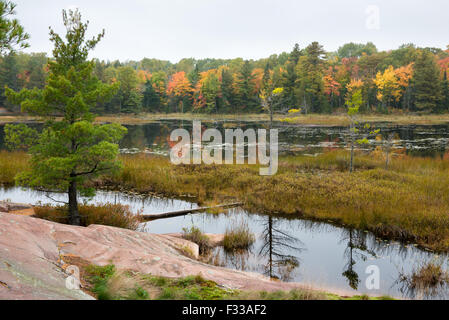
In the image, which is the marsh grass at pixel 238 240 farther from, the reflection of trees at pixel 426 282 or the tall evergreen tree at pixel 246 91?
the tall evergreen tree at pixel 246 91

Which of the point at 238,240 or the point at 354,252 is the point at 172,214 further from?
the point at 354,252

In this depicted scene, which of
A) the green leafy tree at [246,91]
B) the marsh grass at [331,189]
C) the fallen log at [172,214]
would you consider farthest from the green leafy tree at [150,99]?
the fallen log at [172,214]

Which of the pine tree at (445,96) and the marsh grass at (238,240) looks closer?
the marsh grass at (238,240)

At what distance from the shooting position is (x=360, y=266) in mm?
8953

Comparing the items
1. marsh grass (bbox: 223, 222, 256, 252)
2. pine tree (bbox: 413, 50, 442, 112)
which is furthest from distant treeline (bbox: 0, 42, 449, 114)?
marsh grass (bbox: 223, 222, 256, 252)

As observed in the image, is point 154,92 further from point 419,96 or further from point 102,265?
point 102,265

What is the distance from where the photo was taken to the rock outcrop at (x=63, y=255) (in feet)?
14.2

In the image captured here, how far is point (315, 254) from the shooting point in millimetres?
9859

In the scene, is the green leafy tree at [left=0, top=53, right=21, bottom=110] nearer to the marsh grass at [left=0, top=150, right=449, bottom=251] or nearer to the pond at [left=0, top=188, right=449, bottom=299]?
the marsh grass at [left=0, top=150, right=449, bottom=251]

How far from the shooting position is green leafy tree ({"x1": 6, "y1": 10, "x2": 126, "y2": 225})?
29.6ft

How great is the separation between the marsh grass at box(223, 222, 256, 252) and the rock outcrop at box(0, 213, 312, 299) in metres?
1.83

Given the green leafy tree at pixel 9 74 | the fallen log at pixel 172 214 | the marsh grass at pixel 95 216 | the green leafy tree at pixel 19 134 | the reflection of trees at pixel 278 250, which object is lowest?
the reflection of trees at pixel 278 250

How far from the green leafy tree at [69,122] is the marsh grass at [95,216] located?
0.47 metres
